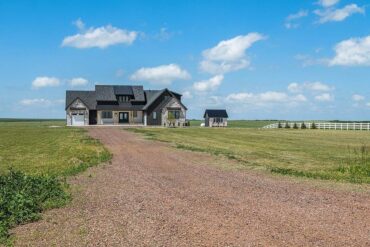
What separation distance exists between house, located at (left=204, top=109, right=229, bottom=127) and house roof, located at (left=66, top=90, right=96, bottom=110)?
2297 cm

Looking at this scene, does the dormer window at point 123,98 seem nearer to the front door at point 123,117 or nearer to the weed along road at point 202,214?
the front door at point 123,117

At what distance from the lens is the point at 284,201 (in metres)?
12.3

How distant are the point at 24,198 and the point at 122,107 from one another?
74.8 meters

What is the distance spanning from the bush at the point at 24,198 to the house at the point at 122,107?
6773 cm

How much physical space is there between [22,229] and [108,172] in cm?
883

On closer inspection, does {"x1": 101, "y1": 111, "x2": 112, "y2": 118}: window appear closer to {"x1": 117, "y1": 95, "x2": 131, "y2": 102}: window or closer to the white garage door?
{"x1": 117, "y1": 95, "x2": 131, "y2": 102}: window

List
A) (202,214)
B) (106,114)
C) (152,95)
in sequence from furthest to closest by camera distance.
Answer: (152,95) < (106,114) < (202,214)

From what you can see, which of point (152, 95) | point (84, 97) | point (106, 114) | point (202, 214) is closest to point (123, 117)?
point (106, 114)

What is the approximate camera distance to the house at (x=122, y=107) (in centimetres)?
8375

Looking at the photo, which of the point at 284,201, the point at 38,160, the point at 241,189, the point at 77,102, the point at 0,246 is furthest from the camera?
the point at 77,102

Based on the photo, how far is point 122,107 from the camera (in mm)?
85812

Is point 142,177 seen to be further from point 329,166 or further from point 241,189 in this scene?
point 329,166

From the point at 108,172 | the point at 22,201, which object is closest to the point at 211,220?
the point at 22,201

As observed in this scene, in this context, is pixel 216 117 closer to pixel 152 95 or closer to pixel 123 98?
pixel 152 95
